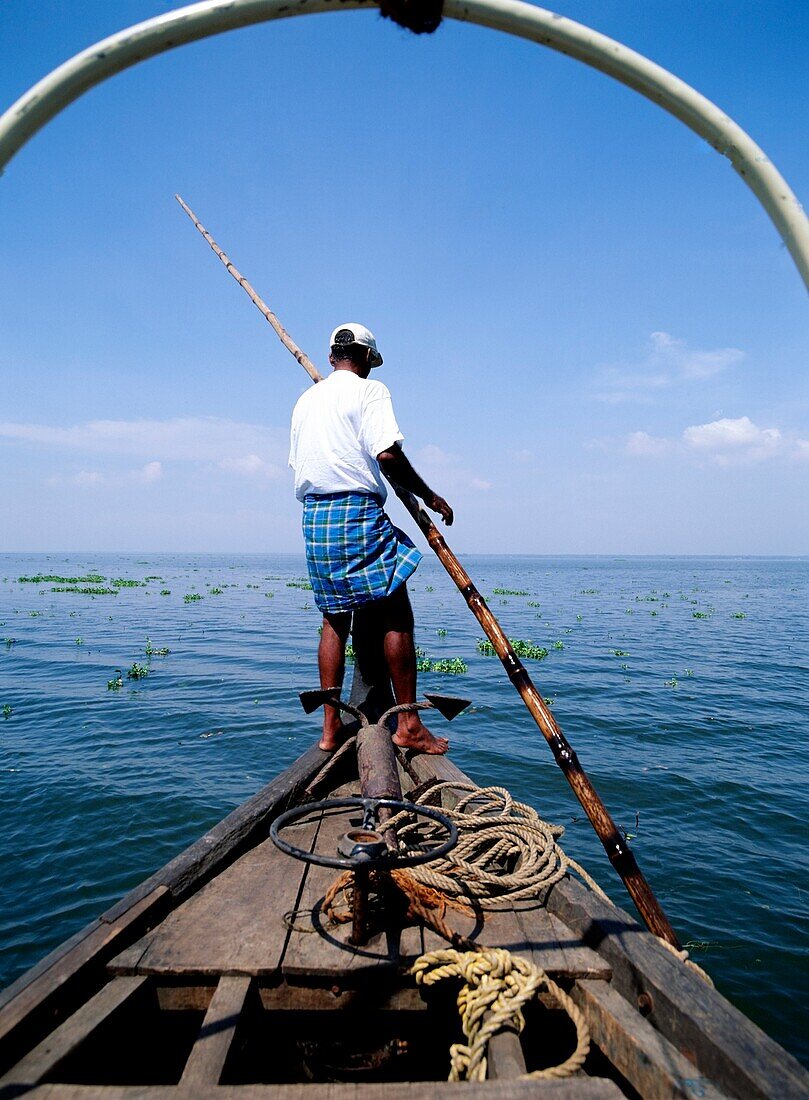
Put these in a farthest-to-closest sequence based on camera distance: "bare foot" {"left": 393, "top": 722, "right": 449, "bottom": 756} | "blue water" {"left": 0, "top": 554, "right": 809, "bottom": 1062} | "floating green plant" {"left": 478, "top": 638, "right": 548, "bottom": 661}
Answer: "floating green plant" {"left": 478, "top": 638, "right": 548, "bottom": 661}
"blue water" {"left": 0, "top": 554, "right": 809, "bottom": 1062}
"bare foot" {"left": 393, "top": 722, "right": 449, "bottom": 756}

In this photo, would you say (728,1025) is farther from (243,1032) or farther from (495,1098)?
(243,1032)

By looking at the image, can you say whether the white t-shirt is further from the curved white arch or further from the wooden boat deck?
the curved white arch

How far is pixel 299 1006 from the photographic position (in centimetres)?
215

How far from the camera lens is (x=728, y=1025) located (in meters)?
1.73

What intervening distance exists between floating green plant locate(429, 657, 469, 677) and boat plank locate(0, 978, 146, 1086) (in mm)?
12369

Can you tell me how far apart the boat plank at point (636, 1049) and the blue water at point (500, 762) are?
2.76 metres

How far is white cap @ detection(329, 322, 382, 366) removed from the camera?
403cm

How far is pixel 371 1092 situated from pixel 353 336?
393 centimetres

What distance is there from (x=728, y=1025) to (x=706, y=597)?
43.4 metres

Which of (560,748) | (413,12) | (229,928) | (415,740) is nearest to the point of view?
(413,12)

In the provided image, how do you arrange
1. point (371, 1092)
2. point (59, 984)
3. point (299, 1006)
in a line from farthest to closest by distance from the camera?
point (299, 1006), point (59, 984), point (371, 1092)

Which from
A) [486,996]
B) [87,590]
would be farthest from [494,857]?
[87,590]

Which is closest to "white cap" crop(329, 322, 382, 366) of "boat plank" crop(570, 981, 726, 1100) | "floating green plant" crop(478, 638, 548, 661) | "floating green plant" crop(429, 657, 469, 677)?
"boat plank" crop(570, 981, 726, 1100)

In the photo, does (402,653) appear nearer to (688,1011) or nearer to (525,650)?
(688,1011)
